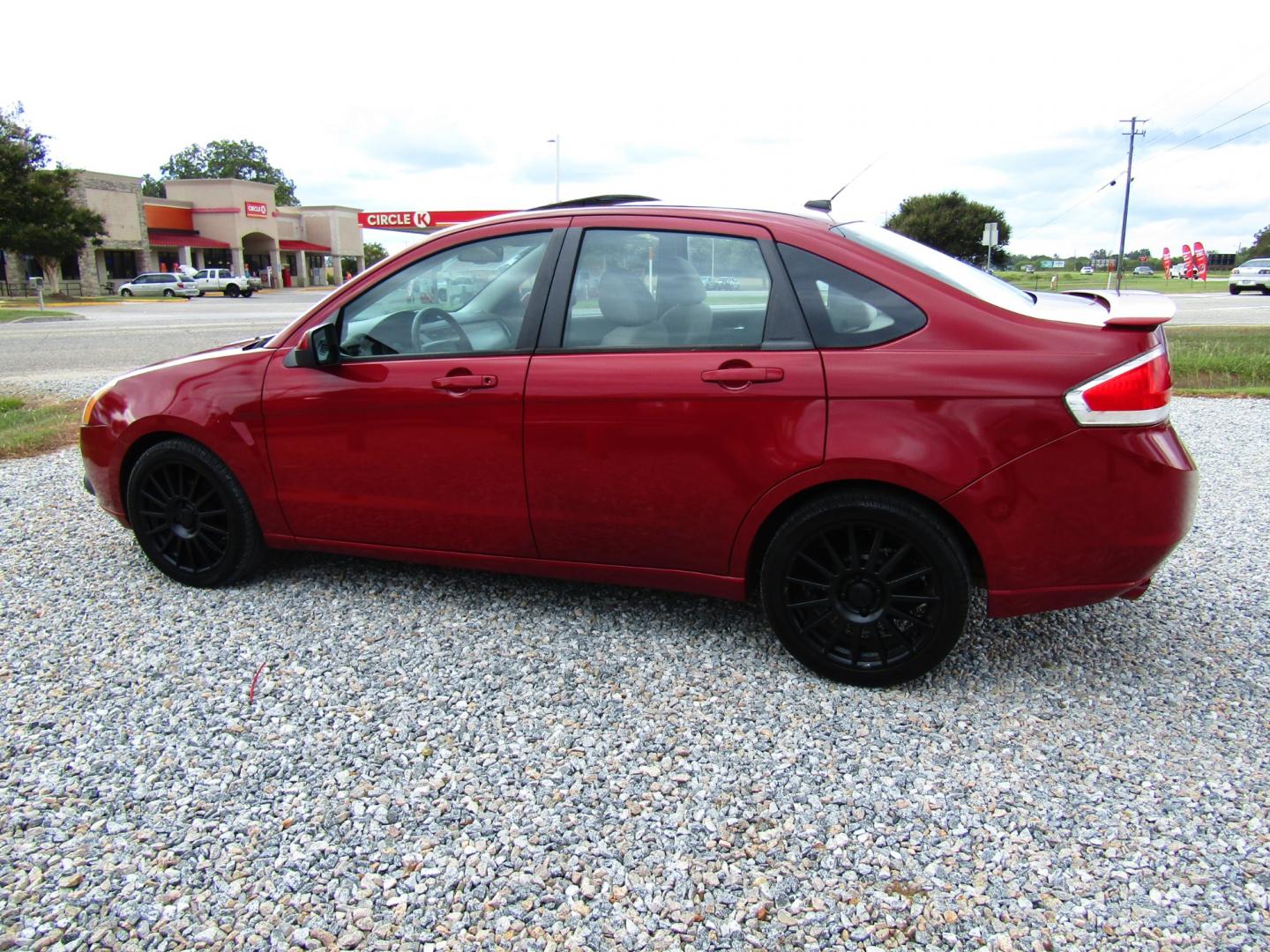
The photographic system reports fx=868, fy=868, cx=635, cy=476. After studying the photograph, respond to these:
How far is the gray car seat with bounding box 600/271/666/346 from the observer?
3281 millimetres

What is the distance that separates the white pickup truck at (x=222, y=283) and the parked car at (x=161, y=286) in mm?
916

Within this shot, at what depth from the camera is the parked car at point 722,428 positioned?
2859mm

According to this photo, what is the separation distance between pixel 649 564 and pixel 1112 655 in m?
1.87

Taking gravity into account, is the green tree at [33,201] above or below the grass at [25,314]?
above

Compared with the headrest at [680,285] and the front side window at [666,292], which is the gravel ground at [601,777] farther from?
the headrest at [680,285]

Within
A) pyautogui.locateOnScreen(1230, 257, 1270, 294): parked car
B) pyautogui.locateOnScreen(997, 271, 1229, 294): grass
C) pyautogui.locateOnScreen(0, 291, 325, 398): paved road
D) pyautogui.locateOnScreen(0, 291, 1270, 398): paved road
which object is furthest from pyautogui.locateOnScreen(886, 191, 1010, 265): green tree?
pyautogui.locateOnScreen(0, 291, 325, 398): paved road

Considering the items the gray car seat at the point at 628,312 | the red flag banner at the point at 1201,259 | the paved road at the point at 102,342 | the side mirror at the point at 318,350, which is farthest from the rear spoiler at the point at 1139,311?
the red flag banner at the point at 1201,259

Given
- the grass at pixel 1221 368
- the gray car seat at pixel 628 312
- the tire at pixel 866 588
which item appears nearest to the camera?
the tire at pixel 866 588

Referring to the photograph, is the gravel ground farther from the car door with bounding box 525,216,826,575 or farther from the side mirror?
the side mirror

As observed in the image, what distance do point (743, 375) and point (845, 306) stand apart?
0.43m

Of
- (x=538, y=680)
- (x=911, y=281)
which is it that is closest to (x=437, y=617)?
(x=538, y=680)

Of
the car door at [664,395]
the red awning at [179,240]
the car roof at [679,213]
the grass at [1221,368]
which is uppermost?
the red awning at [179,240]

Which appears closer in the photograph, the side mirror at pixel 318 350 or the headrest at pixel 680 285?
the headrest at pixel 680 285

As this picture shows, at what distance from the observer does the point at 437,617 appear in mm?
3781
